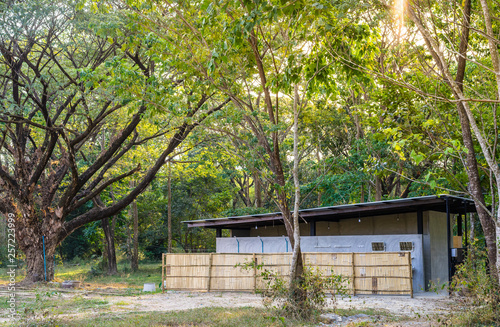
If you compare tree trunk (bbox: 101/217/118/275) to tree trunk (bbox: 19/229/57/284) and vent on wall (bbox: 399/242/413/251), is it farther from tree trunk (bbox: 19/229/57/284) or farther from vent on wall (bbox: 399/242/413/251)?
vent on wall (bbox: 399/242/413/251)

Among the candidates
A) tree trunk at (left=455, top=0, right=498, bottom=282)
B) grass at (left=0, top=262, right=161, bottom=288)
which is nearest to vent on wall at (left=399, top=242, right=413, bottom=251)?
tree trunk at (left=455, top=0, right=498, bottom=282)

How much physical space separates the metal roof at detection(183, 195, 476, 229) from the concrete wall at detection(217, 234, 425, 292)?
0.84 metres

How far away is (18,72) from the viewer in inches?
545

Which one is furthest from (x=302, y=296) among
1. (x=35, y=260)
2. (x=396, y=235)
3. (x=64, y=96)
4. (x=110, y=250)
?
(x=110, y=250)

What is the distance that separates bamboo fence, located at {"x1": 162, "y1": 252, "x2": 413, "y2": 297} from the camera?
13.5 metres

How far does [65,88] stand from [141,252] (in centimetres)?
2471

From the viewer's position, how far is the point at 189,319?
8.76 meters

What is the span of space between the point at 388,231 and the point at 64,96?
40.8 ft

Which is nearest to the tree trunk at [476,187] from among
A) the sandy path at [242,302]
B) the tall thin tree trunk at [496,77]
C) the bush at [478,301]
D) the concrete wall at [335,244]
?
the tall thin tree trunk at [496,77]

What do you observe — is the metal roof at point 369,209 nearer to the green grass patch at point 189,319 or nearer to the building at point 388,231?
the building at point 388,231

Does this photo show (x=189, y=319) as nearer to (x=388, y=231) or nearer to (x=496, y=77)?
(x=496, y=77)

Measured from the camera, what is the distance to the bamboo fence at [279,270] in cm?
1355

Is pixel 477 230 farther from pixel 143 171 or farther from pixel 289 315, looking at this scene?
pixel 289 315

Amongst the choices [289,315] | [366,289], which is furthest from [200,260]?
[289,315]
